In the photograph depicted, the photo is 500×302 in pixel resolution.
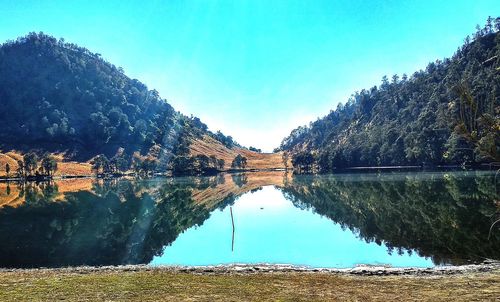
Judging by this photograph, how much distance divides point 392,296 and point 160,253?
29317 mm

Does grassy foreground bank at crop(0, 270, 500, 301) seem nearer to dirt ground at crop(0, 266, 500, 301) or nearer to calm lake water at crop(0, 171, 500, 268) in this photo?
dirt ground at crop(0, 266, 500, 301)

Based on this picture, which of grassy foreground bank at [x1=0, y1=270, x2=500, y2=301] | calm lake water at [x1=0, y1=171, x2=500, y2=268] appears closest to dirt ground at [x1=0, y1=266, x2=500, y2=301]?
grassy foreground bank at [x1=0, y1=270, x2=500, y2=301]

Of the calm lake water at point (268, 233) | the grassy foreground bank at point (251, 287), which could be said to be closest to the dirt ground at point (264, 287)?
the grassy foreground bank at point (251, 287)

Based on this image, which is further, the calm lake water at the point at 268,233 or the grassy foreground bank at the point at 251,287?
the calm lake water at the point at 268,233

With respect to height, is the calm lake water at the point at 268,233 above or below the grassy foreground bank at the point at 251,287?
below

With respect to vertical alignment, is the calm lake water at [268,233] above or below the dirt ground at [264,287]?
below

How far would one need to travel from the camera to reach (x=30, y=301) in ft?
59.9

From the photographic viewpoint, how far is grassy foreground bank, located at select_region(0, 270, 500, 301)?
1889cm

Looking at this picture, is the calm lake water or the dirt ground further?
the calm lake water

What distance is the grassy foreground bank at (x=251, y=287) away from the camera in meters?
18.9

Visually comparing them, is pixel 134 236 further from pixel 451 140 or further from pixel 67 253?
pixel 451 140

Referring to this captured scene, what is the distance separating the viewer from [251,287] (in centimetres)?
2138

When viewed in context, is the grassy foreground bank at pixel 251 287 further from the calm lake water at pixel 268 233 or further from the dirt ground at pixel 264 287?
the calm lake water at pixel 268 233

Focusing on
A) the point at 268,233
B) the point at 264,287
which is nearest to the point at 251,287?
the point at 264,287
